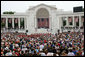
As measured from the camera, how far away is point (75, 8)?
52438mm

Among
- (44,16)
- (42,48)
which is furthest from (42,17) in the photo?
(42,48)

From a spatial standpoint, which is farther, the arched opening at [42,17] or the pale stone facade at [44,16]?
the arched opening at [42,17]

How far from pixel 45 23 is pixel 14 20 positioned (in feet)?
29.6

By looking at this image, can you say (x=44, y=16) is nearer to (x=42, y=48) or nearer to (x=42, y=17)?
(x=42, y=17)

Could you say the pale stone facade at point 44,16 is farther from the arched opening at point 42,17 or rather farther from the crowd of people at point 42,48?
the crowd of people at point 42,48

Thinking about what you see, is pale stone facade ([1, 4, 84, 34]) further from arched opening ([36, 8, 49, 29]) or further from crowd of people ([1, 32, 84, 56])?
crowd of people ([1, 32, 84, 56])

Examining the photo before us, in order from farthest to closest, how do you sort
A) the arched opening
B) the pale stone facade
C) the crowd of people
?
the arched opening
the pale stone facade
the crowd of people

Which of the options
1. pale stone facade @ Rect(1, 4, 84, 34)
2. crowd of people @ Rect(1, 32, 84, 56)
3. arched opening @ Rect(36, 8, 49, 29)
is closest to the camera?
crowd of people @ Rect(1, 32, 84, 56)

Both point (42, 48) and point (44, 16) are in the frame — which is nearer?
point (42, 48)

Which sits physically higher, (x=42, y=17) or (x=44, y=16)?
(x=44, y=16)

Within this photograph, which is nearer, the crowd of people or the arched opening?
the crowd of people

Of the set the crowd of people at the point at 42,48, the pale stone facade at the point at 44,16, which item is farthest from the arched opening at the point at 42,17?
the crowd of people at the point at 42,48

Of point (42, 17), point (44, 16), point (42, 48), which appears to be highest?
point (44, 16)

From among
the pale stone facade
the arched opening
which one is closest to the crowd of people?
the pale stone facade
